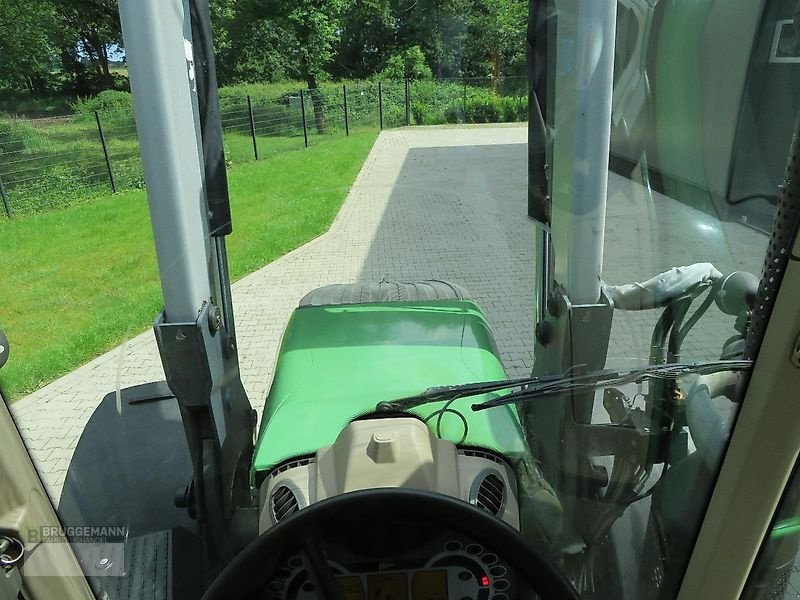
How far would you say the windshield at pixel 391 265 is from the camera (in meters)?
1.19

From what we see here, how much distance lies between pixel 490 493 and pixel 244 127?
44.2 inches

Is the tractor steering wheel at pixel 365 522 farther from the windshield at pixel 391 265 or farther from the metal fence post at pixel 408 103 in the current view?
the metal fence post at pixel 408 103

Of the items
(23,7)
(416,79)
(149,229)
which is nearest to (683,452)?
(416,79)

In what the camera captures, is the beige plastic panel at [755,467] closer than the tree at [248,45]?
Yes

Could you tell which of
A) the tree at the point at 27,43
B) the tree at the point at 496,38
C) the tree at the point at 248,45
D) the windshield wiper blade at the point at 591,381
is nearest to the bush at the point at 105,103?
the tree at the point at 27,43

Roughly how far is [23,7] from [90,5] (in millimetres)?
241

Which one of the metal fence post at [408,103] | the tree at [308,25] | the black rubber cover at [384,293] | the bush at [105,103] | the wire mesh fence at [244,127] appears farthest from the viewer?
the black rubber cover at [384,293]

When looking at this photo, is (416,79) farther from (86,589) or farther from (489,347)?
(86,589)

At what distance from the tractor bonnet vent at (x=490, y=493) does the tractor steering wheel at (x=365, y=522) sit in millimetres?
363

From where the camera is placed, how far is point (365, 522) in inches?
43.9

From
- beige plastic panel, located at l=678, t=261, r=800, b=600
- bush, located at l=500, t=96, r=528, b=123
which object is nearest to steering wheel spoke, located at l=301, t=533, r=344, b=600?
beige plastic panel, located at l=678, t=261, r=800, b=600

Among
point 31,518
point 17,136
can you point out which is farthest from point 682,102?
point 31,518

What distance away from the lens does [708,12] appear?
1.19 m

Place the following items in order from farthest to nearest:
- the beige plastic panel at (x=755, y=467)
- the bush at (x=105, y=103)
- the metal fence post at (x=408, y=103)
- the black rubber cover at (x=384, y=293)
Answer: the black rubber cover at (x=384, y=293)
the metal fence post at (x=408, y=103)
the bush at (x=105, y=103)
the beige plastic panel at (x=755, y=467)
